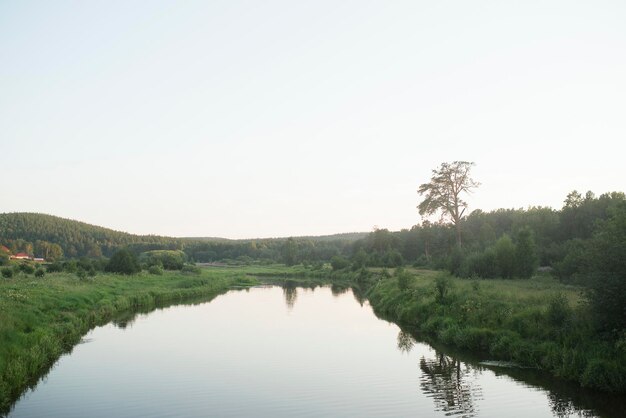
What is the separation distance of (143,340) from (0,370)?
12137 millimetres

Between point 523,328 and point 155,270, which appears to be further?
point 155,270

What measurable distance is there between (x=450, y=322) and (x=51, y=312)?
2361 cm

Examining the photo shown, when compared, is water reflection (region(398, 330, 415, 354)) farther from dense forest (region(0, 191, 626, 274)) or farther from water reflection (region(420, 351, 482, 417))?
dense forest (region(0, 191, 626, 274))

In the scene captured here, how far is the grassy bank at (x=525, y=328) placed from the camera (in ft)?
59.7

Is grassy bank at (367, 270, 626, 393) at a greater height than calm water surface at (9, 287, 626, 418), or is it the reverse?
grassy bank at (367, 270, 626, 393)

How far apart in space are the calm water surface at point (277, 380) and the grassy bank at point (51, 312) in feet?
2.57

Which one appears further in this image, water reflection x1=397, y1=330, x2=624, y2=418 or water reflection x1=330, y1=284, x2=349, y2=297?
water reflection x1=330, y1=284, x2=349, y2=297

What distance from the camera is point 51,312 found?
30.9 meters

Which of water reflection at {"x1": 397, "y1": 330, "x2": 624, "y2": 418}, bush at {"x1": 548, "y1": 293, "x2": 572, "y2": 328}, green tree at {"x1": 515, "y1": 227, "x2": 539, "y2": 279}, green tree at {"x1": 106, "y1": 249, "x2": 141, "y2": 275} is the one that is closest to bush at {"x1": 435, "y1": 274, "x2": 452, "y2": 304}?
water reflection at {"x1": 397, "y1": 330, "x2": 624, "y2": 418}

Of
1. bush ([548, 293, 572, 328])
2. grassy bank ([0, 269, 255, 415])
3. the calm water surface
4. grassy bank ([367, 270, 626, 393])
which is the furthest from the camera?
bush ([548, 293, 572, 328])

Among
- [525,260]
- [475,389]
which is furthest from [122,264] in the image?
[475,389]

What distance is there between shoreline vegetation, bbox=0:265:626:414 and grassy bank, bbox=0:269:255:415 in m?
0.06

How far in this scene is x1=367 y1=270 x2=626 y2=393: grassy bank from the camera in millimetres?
18188

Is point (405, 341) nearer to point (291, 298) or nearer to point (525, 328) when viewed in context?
point (525, 328)
